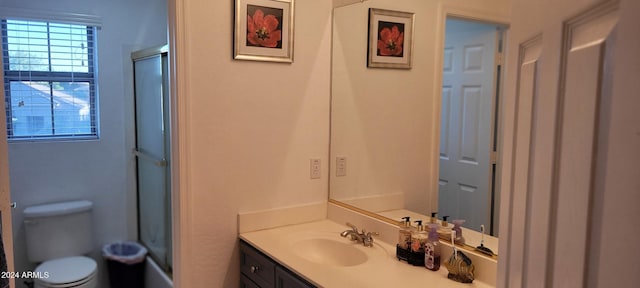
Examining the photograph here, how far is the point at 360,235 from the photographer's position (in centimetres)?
200

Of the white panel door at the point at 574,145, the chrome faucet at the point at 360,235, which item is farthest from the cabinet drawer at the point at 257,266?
Answer: the white panel door at the point at 574,145

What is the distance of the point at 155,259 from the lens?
3.21 metres

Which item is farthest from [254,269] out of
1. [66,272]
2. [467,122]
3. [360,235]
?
[66,272]

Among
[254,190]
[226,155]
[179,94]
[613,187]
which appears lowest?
[254,190]

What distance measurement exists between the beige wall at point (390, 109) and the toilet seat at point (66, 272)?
179cm

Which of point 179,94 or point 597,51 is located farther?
point 179,94

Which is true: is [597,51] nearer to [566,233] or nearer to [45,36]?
[566,233]

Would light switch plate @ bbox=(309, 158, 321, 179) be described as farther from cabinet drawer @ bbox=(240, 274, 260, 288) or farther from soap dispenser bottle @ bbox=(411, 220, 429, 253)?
soap dispenser bottle @ bbox=(411, 220, 429, 253)

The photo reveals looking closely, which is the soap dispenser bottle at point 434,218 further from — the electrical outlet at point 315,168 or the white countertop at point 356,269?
the electrical outlet at point 315,168

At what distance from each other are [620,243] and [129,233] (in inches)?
143

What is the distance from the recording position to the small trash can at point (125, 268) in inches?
128

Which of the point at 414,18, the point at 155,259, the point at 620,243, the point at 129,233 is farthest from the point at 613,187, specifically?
the point at 129,233

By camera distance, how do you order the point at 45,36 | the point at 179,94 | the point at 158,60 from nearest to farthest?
the point at 179,94
the point at 158,60
the point at 45,36

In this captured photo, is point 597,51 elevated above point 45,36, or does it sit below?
Result: below
